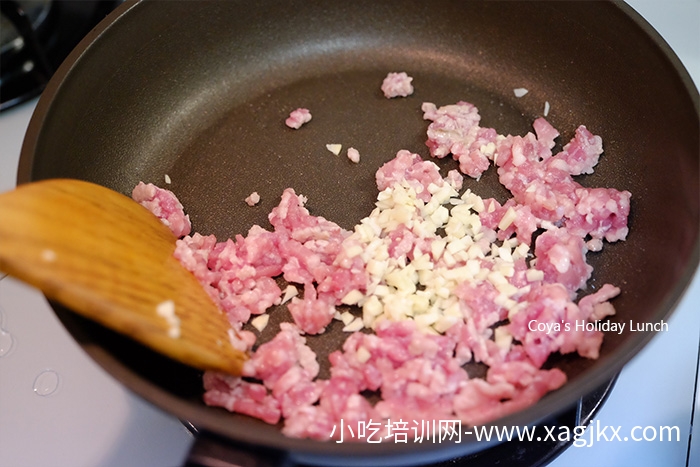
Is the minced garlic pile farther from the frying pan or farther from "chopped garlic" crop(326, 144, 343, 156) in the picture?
"chopped garlic" crop(326, 144, 343, 156)

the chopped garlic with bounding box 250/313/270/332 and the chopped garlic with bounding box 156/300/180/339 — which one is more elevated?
the chopped garlic with bounding box 250/313/270/332

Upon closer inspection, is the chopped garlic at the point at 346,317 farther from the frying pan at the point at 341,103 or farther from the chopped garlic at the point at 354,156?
the chopped garlic at the point at 354,156

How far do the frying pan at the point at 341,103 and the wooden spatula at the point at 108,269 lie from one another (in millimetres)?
137

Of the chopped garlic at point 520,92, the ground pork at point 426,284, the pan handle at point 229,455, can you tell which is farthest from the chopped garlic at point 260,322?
the chopped garlic at point 520,92

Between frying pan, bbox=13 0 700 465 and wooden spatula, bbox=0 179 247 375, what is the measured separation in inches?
5.4

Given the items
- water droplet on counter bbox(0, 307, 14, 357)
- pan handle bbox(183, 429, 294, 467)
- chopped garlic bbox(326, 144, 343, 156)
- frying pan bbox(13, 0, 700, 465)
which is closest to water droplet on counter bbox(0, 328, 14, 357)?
water droplet on counter bbox(0, 307, 14, 357)

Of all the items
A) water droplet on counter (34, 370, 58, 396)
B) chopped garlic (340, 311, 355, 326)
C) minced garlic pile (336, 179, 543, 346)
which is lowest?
water droplet on counter (34, 370, 58, 396)

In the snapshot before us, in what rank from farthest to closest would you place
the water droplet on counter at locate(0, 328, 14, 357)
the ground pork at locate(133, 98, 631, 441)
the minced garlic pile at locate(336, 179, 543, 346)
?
1. the water droplet on counter at locate(0, 328, 14, 357)
2. the minced garlic pile at locate(336, 179, 543, 346)
3. the ground pork at locate(133, 98, 631, 441)

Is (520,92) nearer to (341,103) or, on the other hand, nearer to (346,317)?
(341,103)

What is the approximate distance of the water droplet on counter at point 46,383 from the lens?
1.31 m

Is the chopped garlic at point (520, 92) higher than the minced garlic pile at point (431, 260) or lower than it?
higher

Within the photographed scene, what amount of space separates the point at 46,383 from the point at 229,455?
66 cm

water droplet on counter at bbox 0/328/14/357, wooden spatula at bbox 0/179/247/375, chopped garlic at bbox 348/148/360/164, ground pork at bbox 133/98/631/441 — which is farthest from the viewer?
chopped garlic at bbox 348/148/360/164

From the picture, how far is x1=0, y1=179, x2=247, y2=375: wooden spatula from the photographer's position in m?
0.87
